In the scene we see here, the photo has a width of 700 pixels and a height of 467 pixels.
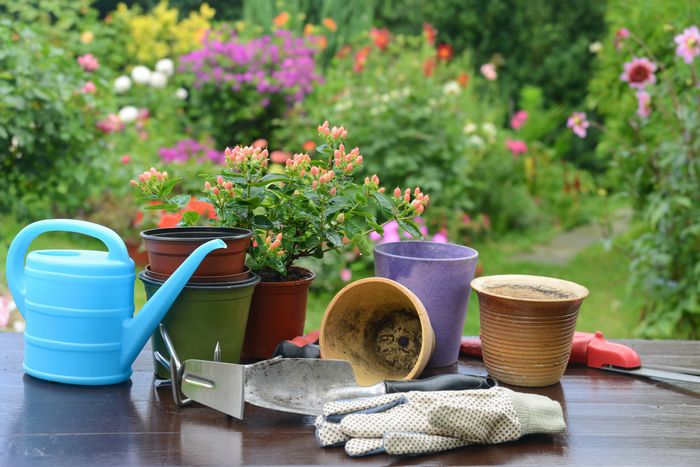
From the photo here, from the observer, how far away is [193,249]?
4.42ft

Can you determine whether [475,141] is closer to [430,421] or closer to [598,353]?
[598,353]

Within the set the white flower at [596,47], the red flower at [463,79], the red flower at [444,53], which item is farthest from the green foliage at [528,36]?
the red flower at [463,79]

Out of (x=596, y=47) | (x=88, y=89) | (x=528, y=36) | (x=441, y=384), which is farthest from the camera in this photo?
(x=528, y=36)

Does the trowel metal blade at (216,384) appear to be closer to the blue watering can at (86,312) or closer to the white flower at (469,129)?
the blue watering can at (86,312)

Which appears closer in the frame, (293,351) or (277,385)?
(277,385)

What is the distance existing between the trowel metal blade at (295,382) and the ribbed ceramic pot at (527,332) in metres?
0.28

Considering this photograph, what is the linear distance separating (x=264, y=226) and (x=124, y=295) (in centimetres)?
29

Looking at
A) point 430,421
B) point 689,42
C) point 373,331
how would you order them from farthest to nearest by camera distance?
point 689,42 < point 373,331 < point 430,421

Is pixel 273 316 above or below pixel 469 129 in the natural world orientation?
below

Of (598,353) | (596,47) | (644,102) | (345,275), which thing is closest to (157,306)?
(598,353)

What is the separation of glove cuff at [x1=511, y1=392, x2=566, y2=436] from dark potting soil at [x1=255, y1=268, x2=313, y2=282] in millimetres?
491

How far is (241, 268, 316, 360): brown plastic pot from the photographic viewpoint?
4.85 feet

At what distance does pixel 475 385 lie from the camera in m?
1.29

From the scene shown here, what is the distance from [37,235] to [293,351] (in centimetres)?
49
